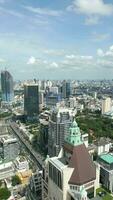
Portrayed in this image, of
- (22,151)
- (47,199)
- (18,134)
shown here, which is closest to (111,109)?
(18,134)

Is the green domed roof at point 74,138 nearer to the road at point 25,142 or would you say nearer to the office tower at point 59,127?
the office tower at point 59,127

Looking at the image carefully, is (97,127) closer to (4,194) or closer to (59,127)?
(59,127)

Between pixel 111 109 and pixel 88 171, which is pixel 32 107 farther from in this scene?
pixel 88 171

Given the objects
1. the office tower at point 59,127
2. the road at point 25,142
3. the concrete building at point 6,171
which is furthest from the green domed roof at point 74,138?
the road at point 25,142

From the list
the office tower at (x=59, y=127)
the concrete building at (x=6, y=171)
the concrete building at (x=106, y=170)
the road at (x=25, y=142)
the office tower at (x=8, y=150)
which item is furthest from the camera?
the road at (x=25, y=142)

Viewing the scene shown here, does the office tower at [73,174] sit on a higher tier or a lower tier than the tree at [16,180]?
higher
